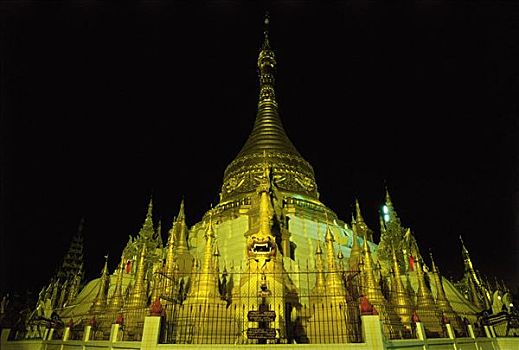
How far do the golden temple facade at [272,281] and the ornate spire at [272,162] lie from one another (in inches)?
7.0

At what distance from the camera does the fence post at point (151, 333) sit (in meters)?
11.6

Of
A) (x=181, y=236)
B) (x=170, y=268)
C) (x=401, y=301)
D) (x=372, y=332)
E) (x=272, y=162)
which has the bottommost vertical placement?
(x=372, y=332)

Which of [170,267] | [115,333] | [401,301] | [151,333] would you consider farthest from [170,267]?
[401,301]

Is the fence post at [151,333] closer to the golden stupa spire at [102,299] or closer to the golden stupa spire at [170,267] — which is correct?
the golden stupa spire at [170,267]

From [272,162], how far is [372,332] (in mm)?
28742

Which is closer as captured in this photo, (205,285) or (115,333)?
(115,333)

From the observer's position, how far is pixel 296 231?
30.4 meters

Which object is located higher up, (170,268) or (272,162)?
(272,162)

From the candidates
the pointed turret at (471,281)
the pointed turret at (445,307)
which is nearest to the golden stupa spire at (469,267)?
the pointed turret at (471,281)

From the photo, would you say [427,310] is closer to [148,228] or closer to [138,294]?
[138,294]

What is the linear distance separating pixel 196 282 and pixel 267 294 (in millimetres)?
5006

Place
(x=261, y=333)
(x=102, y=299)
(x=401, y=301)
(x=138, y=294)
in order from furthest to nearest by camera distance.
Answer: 1. (x=102, y=299)
2. (x=401, y=301)
3. (x=138, y=294)
4. (x=261, y=333)

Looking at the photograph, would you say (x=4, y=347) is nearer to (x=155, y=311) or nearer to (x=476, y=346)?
(x=155, y=311)

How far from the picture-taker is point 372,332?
11.3 meters
